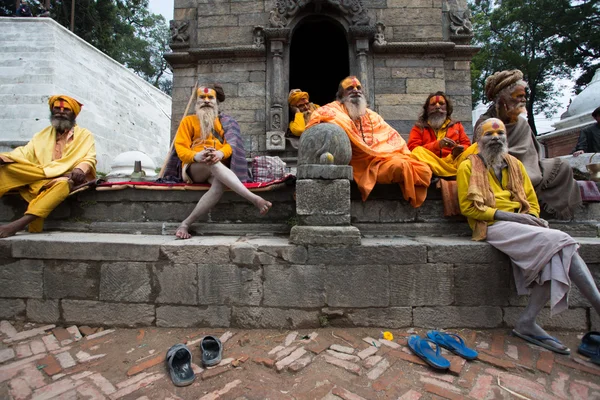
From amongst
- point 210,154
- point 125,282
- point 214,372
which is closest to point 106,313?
point 125,282

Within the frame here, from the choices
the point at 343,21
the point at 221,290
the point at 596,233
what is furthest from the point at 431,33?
the point at 221,290

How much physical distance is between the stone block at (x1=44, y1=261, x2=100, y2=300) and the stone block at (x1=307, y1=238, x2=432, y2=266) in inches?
77.2

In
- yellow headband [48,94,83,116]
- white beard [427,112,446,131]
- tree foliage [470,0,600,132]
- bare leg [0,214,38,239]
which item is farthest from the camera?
tree foliage [470,0,600,132]

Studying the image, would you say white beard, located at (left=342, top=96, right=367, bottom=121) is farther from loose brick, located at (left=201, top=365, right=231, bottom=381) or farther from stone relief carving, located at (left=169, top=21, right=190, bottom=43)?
stone relief carving, located at (left=169, top=21, right=190, bottom=43)

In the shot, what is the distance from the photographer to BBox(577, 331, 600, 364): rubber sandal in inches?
97.6

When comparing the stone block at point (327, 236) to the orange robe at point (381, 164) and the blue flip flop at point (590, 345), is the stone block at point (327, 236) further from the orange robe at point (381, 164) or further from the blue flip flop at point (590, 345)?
the blue flip flop at point (590, 345)

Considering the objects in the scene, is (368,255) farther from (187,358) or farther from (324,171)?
(187,358)

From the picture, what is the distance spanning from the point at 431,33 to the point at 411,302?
6.33 metres

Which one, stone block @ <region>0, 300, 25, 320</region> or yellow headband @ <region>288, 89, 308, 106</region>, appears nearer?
stone block @ <region>0, 300, 25, 320</region>

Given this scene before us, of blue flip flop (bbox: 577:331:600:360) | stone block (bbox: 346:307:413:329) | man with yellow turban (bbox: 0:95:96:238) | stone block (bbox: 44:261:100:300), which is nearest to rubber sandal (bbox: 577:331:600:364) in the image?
blue flip flop (bbox: 577:331:600:360)

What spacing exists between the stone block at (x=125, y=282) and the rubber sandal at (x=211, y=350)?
0.73m

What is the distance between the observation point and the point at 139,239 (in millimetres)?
3078

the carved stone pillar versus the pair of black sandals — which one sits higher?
the carved stone pillar

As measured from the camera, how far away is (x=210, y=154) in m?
3.18
